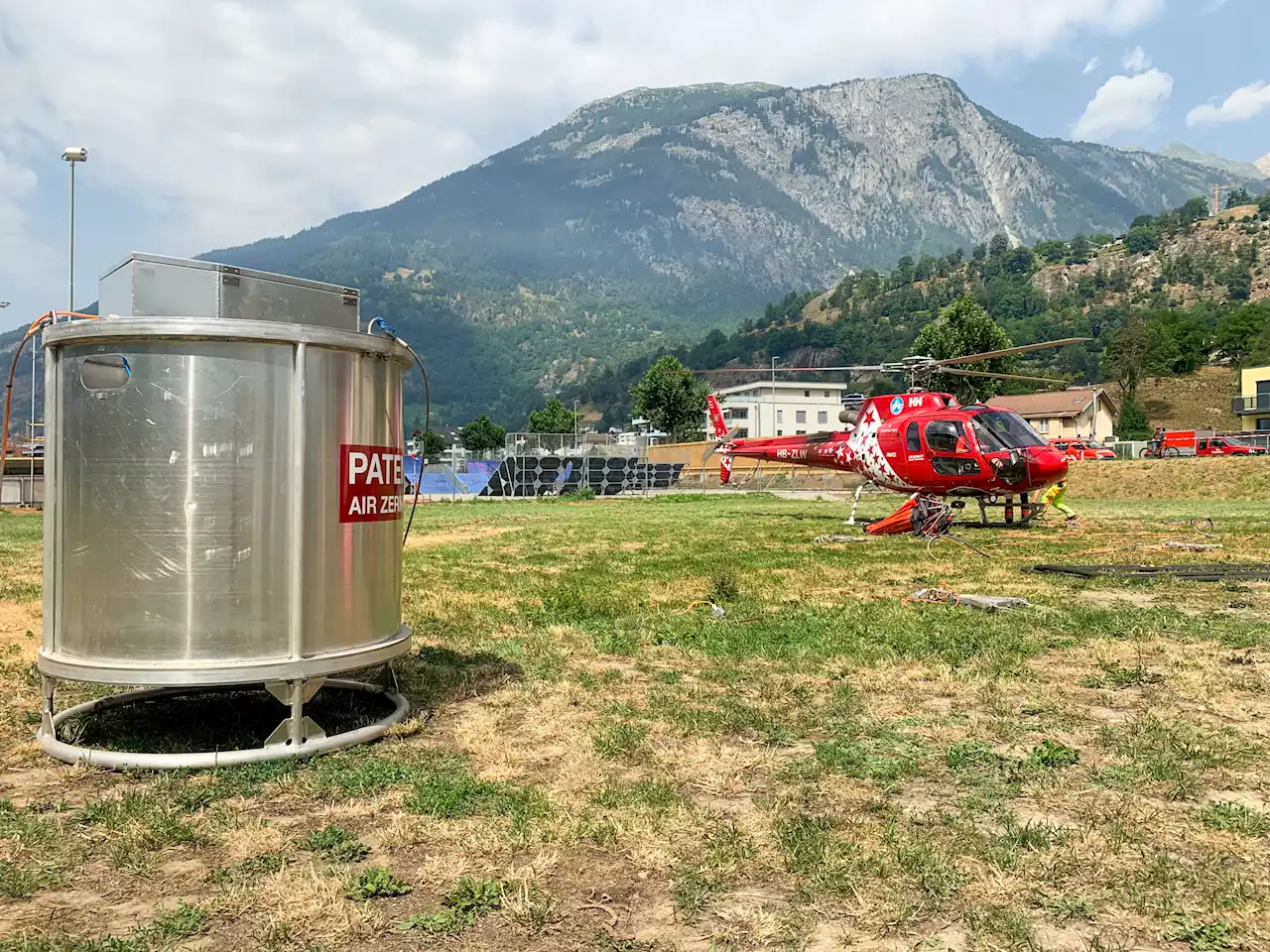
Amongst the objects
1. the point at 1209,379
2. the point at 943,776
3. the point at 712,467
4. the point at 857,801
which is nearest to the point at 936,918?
the point at 857,801

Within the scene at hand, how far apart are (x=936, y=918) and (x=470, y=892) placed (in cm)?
156

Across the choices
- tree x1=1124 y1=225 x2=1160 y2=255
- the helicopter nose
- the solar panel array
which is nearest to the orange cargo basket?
the helicopter nose

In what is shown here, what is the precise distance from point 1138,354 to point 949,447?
83981mm

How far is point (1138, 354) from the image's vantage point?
88.8 meters

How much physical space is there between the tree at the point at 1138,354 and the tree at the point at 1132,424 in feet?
11.4

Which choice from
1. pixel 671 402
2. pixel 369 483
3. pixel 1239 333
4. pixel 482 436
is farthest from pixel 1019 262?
pixel 369 483

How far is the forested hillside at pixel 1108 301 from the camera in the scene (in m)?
97.1

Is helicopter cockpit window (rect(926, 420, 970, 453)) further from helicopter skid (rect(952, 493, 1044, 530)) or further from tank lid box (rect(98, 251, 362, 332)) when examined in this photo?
tank lid box (rect(98, 251, 362, 332))

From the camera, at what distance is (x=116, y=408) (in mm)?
4652

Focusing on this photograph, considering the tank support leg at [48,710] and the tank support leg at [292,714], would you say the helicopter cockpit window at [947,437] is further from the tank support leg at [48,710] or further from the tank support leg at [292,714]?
the tank support leg at [48,710]

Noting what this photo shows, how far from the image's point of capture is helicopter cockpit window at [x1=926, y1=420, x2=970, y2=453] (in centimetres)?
1736

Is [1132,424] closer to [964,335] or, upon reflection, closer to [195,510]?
[964,335]

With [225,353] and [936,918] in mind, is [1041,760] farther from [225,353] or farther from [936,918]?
[225,353]

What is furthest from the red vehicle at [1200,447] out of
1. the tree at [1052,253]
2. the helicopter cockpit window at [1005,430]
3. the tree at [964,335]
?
the tree at [1052,253]
